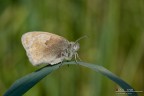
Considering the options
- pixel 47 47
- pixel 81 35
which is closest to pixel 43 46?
pixel 47 47

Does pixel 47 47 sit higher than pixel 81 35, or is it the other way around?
pixel 81 35

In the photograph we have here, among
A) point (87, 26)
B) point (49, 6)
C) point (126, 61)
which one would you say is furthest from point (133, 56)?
point (49, 6)

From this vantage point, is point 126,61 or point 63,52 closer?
point 63,52

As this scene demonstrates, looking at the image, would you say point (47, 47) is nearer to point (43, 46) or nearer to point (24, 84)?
point (43, 46)

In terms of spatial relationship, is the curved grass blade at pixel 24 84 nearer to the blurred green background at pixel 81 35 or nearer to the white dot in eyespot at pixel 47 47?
the white dot in eyespot at pixel 47 47

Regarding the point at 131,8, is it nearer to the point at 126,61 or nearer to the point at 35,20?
the point at 126,61

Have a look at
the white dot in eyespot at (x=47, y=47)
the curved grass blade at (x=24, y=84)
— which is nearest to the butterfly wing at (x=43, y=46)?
the white dot in eyespot at (x=47, y=47)
